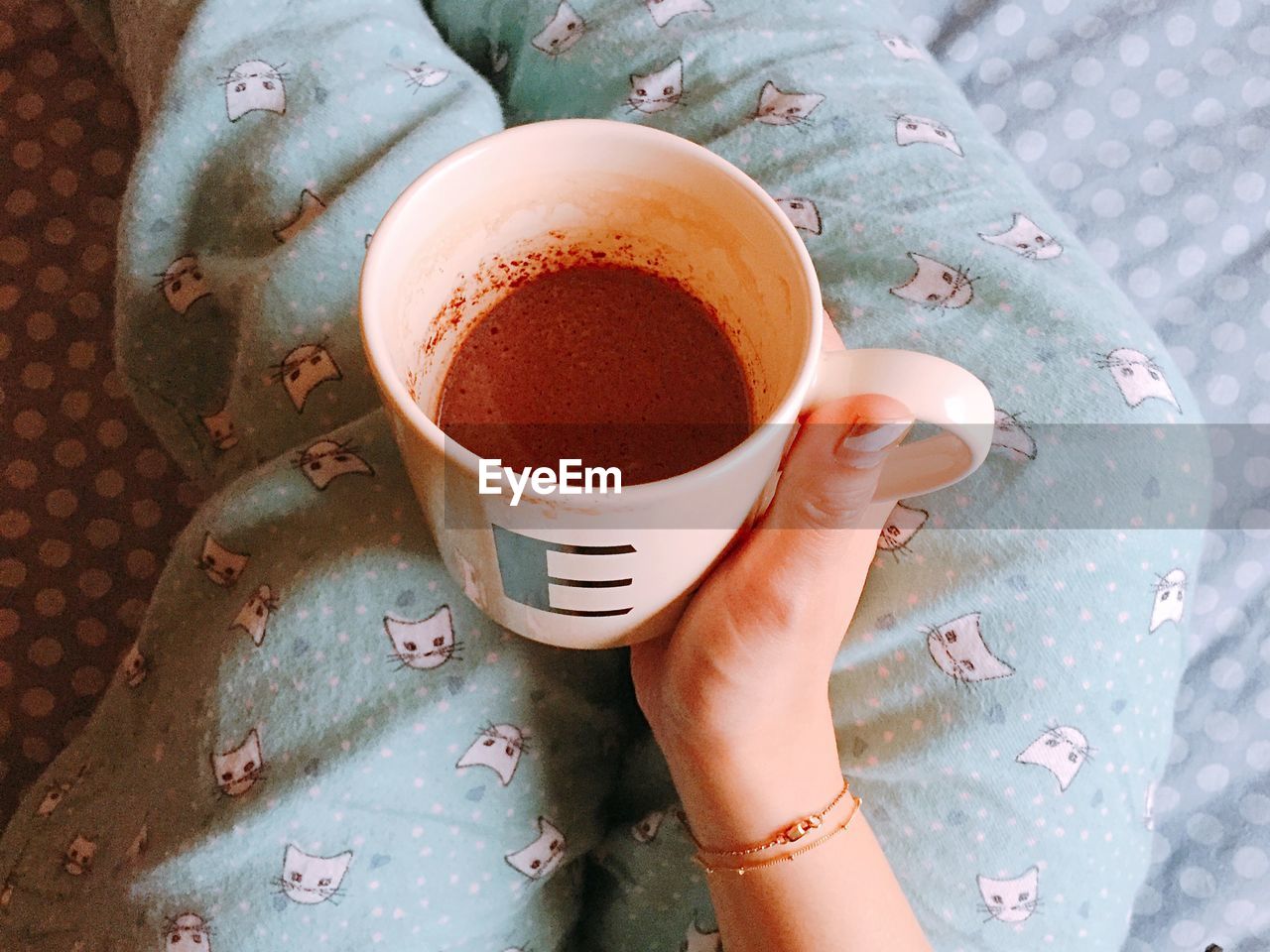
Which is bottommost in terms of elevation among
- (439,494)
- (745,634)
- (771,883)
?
(771,883)

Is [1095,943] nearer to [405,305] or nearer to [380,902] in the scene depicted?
[380,902]

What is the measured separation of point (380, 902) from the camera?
520 mm

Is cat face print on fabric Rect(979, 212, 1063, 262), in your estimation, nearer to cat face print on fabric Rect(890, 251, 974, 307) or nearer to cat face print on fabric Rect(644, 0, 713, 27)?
cat face print on fabric Rect(890, 251, 974, 307)

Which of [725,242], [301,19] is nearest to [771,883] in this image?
[725,242]

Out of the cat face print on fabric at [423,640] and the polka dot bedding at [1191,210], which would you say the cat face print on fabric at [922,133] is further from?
the cat face print on fabric at [423,640]

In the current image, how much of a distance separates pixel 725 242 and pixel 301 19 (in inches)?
15.9

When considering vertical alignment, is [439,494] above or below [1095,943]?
above

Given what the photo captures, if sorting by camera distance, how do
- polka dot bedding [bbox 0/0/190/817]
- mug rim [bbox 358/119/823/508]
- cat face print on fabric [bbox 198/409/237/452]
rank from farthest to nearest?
polka dot bedding [bbox 0/0/190/817], cat face print on fabric [bbox 198/409/237/452], mug rim [bbox 358/119/823/508]

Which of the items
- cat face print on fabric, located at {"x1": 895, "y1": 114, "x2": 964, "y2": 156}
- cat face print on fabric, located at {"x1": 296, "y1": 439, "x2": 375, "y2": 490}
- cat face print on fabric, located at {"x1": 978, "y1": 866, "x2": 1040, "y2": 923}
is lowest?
cat face print on fabric, located at {"x1": 978, "y1": 866, "x2": 1040, "y2": 923}

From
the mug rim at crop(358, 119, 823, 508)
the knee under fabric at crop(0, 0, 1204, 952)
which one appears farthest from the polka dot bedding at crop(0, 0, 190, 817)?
the mug rim at crop(358, 119, 823, 508)

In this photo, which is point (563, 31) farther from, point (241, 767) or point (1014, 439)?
point (241, 767)

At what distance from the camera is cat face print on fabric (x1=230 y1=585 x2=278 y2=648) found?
0.54 meters

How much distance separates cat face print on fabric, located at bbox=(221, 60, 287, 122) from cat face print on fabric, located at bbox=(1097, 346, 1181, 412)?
0.55m

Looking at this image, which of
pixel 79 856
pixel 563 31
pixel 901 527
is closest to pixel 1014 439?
pixel 901 527
